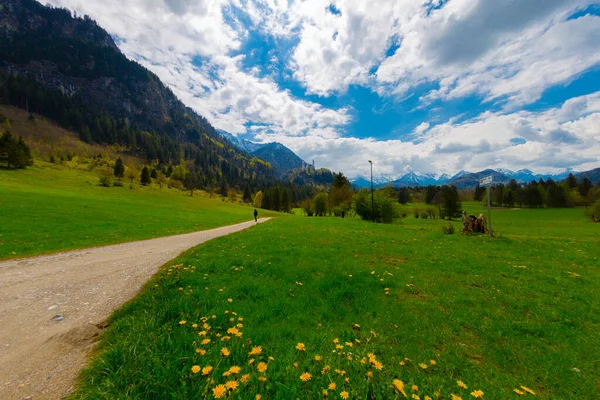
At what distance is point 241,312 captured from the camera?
17.7 feet

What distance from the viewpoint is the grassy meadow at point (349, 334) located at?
10.5 ft

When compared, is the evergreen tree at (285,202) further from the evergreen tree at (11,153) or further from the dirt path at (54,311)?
the dirt path at (54,311)

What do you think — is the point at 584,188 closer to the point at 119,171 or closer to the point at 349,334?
the point at 349,334

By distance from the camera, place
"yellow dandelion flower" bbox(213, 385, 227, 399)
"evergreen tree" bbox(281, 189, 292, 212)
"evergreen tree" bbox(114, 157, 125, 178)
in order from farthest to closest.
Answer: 1. "evergreen tree" bbox(281, 189, 292, 212)
2. "evergreen tree" bbox(114, 157, 125, 178)
3. "yellow dandelion flower" bbox(213, 385, 227, 399)

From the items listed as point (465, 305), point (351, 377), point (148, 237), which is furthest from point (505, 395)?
point (148, 237)

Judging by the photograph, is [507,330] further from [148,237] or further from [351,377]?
[148,237]

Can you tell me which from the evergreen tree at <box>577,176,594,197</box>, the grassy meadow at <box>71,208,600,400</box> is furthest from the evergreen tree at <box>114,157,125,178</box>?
the evergreen tree at <box>577,176,594,197</box>

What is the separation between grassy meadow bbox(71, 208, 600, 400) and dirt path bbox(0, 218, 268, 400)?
508 millimetres

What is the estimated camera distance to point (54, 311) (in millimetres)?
6227

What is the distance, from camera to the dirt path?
3.70 meters

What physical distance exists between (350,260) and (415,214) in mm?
94949

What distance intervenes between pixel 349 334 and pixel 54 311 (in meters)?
7.74

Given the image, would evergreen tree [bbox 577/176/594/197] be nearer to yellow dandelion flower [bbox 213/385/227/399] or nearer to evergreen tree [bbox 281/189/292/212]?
evergreen tree [bbox 281/189/292/212]

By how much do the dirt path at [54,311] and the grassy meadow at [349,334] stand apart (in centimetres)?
51
